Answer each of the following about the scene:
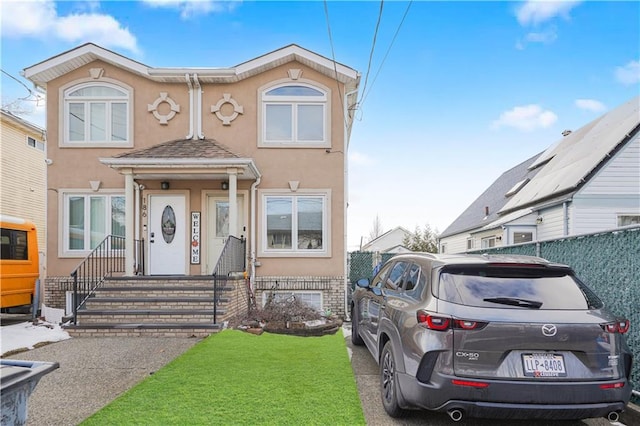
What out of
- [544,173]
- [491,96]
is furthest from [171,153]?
[544,173]

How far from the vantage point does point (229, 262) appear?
28.0 feet

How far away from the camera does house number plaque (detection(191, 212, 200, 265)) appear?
9.95 meters

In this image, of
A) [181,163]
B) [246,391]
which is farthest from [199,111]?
[246,391]

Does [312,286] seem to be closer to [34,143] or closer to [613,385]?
[613,385]

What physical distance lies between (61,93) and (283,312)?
8465mm

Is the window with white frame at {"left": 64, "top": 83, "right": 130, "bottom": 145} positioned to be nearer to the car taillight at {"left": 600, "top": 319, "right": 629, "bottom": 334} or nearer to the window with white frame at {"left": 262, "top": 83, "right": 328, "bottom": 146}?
the window with white frame at {"left": 262, "top": 83, "right": 328, "bottom": 146}

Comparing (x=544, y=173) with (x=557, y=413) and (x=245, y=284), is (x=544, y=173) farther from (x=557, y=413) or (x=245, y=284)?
(x=557, y=413)

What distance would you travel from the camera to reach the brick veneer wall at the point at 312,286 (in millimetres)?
9656

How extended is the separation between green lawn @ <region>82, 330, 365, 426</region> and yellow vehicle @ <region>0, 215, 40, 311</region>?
5.85 metres

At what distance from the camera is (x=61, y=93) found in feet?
33.2

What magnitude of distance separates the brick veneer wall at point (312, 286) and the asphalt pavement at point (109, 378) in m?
2.37

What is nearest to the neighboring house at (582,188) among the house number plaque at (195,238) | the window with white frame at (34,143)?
the house number plaque at (195,238)

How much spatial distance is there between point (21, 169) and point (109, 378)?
1380 cm

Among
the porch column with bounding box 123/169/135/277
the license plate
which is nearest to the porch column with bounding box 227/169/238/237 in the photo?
the porch column with bounding box 123/169/135/277
